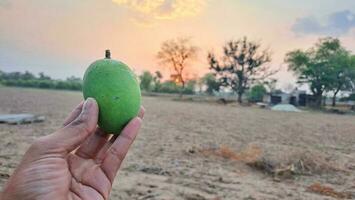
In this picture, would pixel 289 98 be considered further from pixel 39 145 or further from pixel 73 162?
pixel 39 145

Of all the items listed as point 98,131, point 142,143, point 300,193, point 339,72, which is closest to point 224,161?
point 300,193

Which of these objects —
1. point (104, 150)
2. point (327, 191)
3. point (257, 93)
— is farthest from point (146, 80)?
point (104, 150)

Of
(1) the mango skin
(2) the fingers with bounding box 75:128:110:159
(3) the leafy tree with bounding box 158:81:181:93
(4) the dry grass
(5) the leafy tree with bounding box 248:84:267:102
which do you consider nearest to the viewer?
(1) the mango skin

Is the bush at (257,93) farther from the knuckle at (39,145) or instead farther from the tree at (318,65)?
the knuckle at (39,145)

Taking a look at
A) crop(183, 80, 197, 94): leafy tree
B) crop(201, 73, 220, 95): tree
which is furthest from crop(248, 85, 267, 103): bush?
crop(183, 80, 197, 94): leafy tree

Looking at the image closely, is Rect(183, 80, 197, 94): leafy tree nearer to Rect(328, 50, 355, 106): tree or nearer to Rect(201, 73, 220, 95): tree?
Rect(201, 73, 220, 95): tree

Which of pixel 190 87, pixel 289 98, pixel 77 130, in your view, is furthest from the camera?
pixel 190 87

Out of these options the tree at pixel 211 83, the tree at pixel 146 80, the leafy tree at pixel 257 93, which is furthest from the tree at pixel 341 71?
the tree at pixel 146 80
